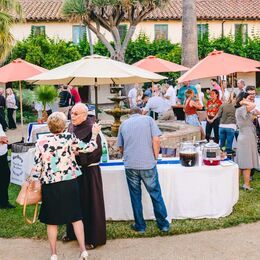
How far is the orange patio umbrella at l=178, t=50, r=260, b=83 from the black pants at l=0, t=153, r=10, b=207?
4736 mm

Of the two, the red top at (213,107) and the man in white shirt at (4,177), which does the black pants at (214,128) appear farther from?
the man in white shirt at (4,177)

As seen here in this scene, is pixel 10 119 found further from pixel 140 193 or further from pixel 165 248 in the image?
pixel 165 248

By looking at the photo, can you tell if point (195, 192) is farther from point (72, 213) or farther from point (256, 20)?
point (256, 20)

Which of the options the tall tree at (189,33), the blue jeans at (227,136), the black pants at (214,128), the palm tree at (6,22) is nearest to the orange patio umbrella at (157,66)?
the tall tree at (189,33)

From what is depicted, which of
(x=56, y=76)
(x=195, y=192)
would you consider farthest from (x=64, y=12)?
(x=195, y=192)

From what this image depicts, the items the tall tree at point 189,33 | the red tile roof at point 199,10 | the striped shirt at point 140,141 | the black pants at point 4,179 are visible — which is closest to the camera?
the striped shirt at point 140,141

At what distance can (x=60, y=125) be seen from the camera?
18.0 feet

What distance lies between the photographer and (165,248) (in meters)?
6.06

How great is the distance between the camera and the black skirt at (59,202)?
5480 millimetres

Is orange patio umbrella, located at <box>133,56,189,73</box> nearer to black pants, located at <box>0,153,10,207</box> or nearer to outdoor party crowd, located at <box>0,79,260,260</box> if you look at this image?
outdoor party crowd, located at <box>0,79,260,260</box>

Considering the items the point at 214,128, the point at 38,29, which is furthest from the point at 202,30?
the point at 214,128

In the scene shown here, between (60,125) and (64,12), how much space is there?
771 inches

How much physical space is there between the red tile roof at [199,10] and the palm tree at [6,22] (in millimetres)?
13779

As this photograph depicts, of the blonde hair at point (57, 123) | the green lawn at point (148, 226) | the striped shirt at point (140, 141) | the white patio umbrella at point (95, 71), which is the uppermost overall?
the white patio umbrella at point (95, 71)
